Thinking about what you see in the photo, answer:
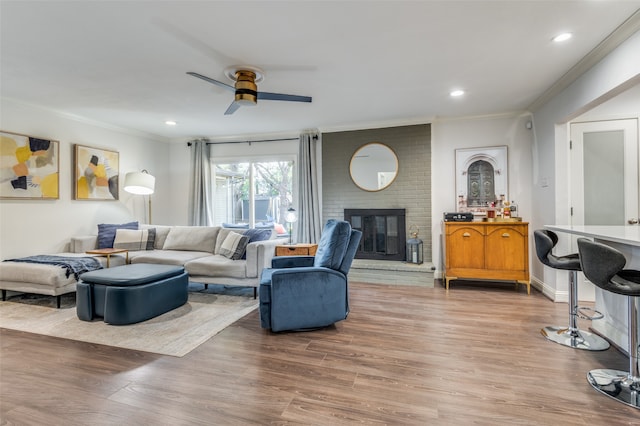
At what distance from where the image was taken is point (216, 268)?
3891mm

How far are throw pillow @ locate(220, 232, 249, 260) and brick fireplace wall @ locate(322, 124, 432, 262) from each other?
1.74 m

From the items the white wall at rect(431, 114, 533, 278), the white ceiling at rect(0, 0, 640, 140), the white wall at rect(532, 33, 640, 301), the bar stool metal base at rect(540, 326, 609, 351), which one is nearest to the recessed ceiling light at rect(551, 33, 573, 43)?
the white ceiling at rect(0, 0, 640, 140)

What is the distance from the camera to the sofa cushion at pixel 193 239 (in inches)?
182

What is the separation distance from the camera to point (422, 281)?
4.42 meters

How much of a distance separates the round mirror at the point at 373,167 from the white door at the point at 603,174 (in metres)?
2.29

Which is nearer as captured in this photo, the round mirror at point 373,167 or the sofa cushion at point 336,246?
the sofa cushion at point 336,246

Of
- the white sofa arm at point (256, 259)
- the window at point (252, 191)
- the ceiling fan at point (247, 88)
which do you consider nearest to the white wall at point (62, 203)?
the window at point (252, 191)

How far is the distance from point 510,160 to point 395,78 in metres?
2.42

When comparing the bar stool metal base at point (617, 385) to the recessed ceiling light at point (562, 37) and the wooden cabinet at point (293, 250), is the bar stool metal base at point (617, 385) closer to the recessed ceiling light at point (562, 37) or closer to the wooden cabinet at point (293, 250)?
the recessed ceiling light at point (562, 37)

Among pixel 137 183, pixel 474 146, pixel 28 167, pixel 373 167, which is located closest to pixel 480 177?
pixel 474 146

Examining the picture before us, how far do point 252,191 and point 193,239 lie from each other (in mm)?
1672

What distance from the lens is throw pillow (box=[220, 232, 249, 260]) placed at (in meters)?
4.03

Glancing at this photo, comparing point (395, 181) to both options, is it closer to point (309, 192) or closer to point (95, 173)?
point (309, 192)

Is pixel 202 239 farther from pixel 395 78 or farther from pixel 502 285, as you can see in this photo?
pixel 502 285
